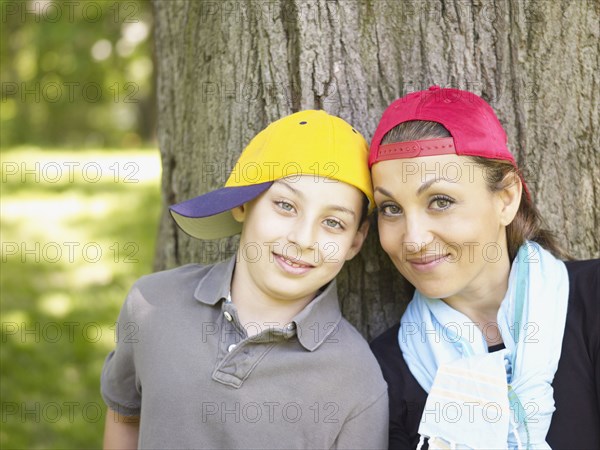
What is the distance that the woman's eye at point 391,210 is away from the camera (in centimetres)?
251

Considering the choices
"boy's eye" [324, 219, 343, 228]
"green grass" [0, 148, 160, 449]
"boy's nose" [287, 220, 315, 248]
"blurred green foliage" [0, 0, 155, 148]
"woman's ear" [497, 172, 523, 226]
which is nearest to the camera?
"boy's nose" [287, 220, 315, 248]

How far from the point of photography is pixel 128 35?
13445mm

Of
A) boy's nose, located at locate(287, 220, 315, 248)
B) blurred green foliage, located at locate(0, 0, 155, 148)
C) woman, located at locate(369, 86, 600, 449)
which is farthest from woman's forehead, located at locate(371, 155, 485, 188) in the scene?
blurred green foliage, located at locate(0, 0, 155, 148)

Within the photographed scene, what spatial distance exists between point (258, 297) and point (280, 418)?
430 millimetres

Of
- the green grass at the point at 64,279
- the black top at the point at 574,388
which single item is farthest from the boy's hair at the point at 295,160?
the green grass at the point at 64,279

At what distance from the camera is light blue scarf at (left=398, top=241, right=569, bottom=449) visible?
2330mm

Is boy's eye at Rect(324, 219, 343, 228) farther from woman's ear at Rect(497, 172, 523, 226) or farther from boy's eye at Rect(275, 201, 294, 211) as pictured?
woman's ear at Rect(497, 172, 523, 226)

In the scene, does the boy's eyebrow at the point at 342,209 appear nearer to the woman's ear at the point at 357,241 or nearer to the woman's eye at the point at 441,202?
the woman's ear at the point at 357,241

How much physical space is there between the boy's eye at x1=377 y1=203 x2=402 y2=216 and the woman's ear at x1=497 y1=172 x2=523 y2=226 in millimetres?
377

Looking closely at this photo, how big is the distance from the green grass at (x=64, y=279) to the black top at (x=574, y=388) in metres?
2.19

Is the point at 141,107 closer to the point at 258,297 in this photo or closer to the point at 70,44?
the point at 70,44

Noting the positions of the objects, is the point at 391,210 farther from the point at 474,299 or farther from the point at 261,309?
the point at 261,309

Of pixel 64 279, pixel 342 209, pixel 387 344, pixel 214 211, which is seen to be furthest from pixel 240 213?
pixel 64 279

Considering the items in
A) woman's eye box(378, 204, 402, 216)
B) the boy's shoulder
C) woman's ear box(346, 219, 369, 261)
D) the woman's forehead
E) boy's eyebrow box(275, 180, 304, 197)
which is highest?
the woman's forehead
